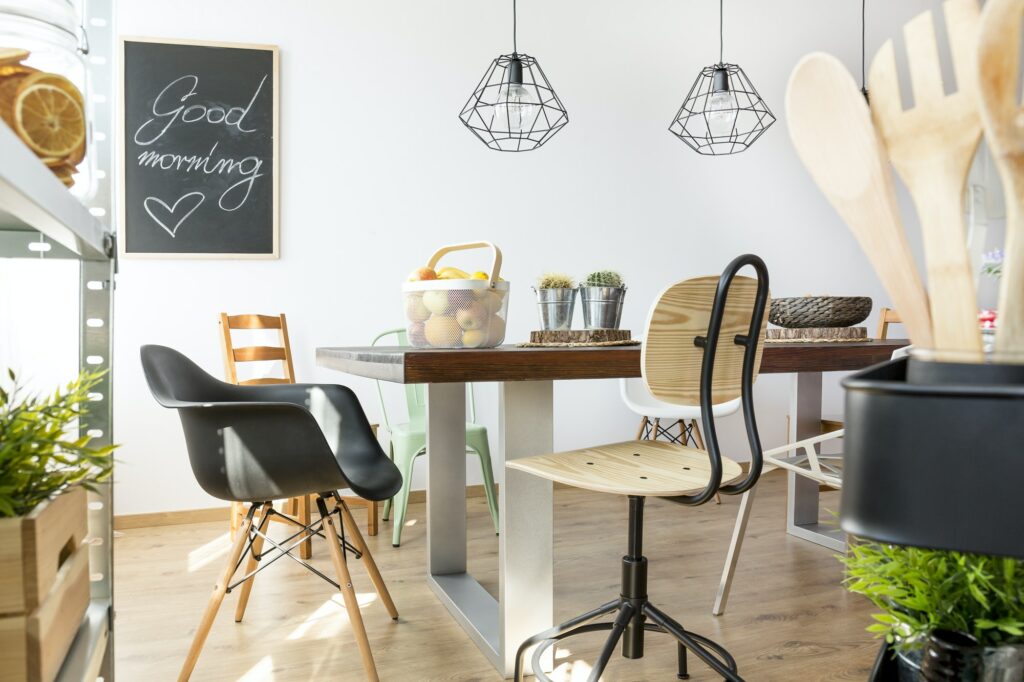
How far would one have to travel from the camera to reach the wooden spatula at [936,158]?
0.33 meters

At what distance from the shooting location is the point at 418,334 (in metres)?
1.89

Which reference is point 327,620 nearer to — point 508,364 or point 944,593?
point 508,364

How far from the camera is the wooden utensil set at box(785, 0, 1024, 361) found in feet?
1.07

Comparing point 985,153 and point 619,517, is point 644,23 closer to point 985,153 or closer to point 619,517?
point 619,517

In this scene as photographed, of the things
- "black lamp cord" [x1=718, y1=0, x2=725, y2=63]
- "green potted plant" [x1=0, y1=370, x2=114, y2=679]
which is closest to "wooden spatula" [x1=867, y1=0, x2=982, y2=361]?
"green potted plant" [x1=0, y1=370, x2=114, y2=679]

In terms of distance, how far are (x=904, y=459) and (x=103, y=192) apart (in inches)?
36.4

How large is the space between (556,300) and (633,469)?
0.56 metres

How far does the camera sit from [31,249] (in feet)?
2.71

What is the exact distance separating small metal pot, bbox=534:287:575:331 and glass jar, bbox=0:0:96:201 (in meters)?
1.41

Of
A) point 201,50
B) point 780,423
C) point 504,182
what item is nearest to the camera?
point 201,50

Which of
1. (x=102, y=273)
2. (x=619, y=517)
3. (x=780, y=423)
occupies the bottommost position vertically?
(x=619, y=517)

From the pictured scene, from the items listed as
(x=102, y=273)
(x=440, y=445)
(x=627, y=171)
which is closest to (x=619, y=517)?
(x=440, y=445)

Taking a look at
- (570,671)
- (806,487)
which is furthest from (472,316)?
(806,487)

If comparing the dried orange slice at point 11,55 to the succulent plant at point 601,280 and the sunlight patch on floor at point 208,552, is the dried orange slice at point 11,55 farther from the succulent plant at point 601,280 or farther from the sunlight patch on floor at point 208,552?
the sunlight patch on floor at point 208,552
